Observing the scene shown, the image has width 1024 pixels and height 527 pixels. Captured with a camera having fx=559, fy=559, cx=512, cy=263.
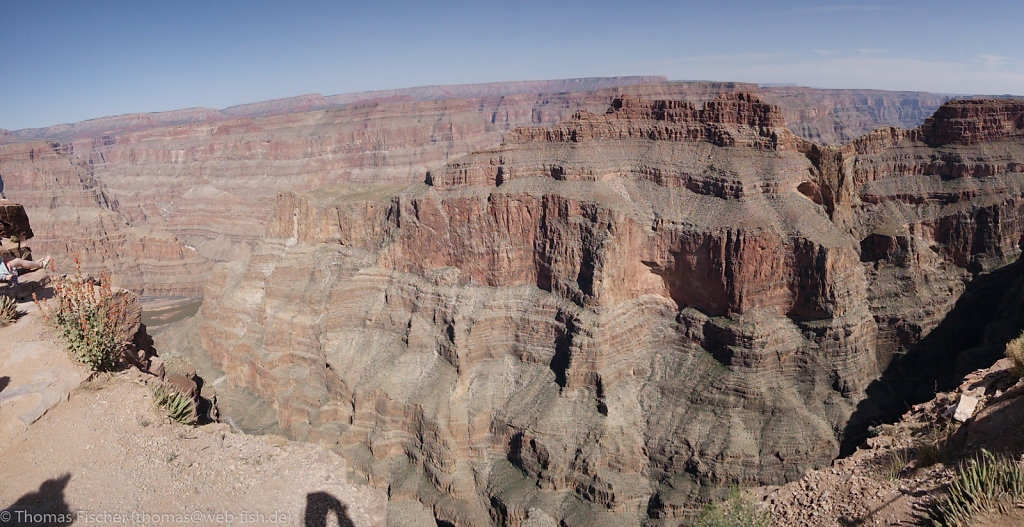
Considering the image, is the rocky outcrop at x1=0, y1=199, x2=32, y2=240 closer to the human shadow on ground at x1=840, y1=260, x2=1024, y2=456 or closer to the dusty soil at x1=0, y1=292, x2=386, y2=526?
the dusty soil at x1=0, y1=292, x2=386, y2=526

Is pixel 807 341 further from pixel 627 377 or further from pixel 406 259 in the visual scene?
pixel 406 259

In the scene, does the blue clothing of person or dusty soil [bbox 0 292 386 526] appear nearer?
dusty soil [bbox 0 292 386 526]

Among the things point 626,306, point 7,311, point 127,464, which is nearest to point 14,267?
point 7,311

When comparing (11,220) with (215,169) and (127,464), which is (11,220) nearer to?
(127,464)

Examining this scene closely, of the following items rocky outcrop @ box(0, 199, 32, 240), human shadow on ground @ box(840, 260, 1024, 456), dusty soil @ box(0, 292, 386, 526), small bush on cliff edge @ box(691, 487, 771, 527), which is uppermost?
rocky outcrop @ box(0, 199, 32, 240)

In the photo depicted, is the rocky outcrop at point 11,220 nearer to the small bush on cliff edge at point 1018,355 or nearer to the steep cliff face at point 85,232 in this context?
Answer: the small bush on cliff edge at point 1018,355

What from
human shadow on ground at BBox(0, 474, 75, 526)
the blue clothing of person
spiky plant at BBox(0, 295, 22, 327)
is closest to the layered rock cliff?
the blue clothing of person
